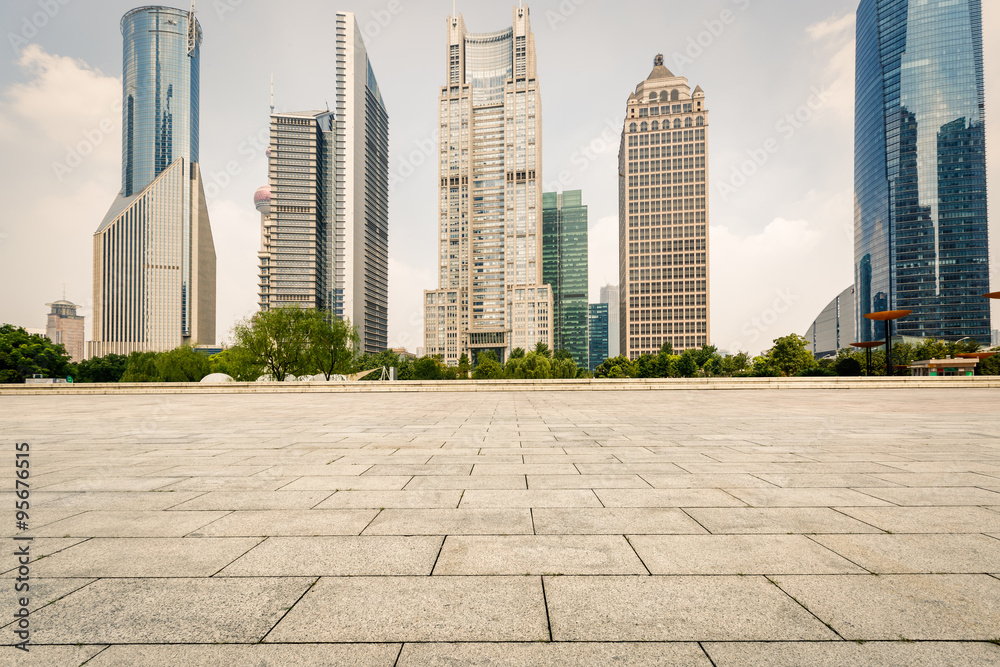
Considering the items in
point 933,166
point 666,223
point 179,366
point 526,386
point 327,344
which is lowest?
point 526,386

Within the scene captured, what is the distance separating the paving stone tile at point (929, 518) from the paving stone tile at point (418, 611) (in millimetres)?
3469

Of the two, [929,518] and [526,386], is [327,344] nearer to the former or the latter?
[526,386]

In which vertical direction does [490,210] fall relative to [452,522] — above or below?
above

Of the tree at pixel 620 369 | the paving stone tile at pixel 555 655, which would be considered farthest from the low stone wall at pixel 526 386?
the tree at pixel 620 369

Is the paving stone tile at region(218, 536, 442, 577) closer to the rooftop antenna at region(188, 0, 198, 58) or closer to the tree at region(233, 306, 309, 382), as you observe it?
the tree at region(233, 306, 309, 382)

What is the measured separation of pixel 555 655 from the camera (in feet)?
7.55

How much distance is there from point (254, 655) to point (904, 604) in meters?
3.69

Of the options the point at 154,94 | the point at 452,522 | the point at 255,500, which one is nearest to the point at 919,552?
the point at 452,522

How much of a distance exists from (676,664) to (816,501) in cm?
370

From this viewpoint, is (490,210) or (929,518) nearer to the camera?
(929,518)

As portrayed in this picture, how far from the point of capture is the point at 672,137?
154 m

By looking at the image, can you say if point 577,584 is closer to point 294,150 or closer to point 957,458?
point 957,458

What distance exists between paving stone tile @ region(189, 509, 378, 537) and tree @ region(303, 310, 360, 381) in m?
37.7

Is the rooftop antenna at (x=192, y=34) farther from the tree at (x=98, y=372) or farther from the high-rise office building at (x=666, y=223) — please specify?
the high-rise office building at (x=666, y=223)
